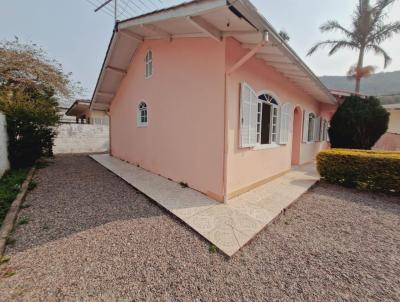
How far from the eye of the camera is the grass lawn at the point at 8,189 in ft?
12.9

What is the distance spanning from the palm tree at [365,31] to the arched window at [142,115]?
16256mm

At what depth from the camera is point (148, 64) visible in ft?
24.6

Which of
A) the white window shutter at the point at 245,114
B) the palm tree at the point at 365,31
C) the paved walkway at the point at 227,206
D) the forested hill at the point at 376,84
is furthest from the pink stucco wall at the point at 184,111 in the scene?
the forested hill at the point at 376,84

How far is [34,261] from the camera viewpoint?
2594 mm

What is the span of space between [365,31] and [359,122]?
11.3m

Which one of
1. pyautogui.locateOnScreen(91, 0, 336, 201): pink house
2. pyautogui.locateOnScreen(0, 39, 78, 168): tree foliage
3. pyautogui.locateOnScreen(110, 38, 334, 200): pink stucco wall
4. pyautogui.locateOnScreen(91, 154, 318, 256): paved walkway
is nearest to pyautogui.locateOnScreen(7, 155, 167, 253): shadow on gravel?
pyautogui.locateOnScreen(91, 154, 318, 256): paved walkway

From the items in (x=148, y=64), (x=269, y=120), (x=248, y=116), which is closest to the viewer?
(x=248, y=116)

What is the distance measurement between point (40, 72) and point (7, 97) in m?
4.64

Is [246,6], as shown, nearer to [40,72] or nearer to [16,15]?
[16,15]

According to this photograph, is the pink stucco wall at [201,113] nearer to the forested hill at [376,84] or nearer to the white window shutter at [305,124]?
the white window shutter at [305,124]

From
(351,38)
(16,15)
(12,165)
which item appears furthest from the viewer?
(351,38)

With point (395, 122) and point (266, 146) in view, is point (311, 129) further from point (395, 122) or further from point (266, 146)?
point (395, 122)

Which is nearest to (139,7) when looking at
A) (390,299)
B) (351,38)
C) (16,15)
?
(390,299)

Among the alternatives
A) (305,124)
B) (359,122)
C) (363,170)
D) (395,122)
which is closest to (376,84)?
(395,122)
